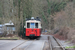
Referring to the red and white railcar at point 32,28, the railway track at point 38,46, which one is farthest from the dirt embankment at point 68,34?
the red and white railcar at point 32,28

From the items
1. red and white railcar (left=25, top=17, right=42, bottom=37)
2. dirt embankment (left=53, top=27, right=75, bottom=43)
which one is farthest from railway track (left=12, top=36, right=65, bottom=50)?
red and white railcar (left=25, top=17, right=42, bottom=37)

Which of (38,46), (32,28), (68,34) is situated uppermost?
(32,28)

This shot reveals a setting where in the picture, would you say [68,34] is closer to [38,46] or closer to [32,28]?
[32,28]

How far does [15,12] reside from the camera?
2303cm

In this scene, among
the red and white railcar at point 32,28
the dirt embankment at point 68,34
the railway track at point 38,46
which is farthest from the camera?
the red and white railcar at point 32,28

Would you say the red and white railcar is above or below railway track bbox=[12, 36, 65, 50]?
above

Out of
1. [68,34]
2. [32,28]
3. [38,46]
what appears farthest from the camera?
[32,28]

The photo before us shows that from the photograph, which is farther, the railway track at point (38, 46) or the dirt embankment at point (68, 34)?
the dirt embankment at point (68, 34)

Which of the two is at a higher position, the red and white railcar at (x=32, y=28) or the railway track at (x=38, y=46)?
the red and white railcar at (x=32, y=28)

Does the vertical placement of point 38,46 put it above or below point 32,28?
below

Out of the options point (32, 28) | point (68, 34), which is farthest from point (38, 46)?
point (68, 34)

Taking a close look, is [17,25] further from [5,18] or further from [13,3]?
[13,3]

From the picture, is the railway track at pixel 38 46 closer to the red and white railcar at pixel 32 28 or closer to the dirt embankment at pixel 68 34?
the dirt embankment at pixel 68 34

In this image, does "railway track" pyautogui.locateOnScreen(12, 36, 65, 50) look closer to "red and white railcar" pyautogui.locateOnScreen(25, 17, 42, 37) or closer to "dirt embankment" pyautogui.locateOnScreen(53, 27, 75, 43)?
"dirt embankment" pyautogui.locateOnScreen(53, 27, 75, 43)
